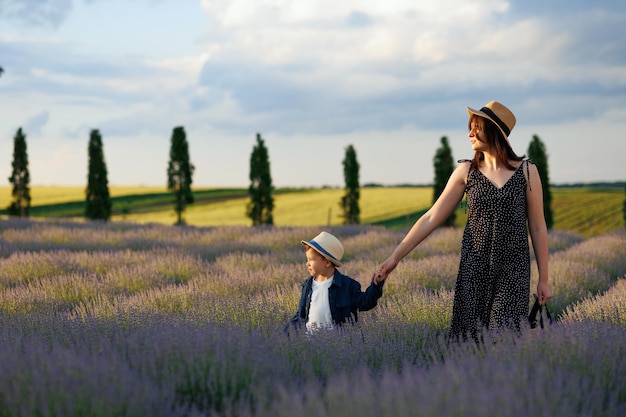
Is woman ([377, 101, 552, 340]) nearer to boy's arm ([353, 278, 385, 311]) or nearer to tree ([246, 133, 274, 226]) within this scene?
boy's arm ([353, 278, 385, 311])

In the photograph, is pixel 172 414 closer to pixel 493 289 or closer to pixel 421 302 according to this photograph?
pixel 493 289

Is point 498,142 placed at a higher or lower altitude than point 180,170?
lower

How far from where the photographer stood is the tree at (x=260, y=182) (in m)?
34.2

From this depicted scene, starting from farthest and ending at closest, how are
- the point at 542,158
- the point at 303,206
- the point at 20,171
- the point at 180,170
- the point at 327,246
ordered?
1. the point at 303,206
2. the point at 20,171
3. the point at 180,170
4. the point at 542,158
5. the point at 327,246

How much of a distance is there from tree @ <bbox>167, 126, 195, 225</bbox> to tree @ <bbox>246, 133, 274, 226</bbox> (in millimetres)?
3239

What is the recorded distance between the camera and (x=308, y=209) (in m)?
45.7

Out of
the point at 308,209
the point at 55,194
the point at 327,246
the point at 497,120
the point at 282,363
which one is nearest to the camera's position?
the point at 282,363

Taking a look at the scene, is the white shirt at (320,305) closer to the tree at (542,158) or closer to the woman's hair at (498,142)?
the woman's hair at (498,142)

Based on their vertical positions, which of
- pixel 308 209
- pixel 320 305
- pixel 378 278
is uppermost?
pixel 378 278

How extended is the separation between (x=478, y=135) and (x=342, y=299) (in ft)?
4.56

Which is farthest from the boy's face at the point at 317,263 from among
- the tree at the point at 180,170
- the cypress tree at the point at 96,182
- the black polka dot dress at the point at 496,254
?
the cypress tree at the point at 96,182

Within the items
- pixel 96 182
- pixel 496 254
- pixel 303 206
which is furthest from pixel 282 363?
pixel 303 206

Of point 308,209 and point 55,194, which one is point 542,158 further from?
point 55,194

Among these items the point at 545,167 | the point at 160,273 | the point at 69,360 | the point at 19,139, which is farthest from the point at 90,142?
the point at 69,360
